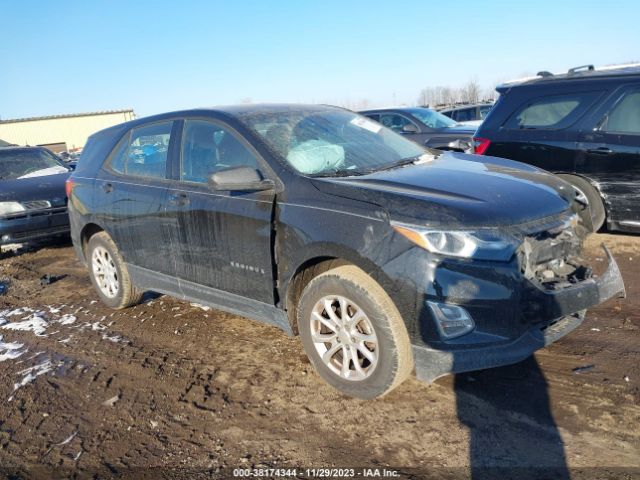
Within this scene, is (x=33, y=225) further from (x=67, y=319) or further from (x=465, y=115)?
(x=465, y=115)

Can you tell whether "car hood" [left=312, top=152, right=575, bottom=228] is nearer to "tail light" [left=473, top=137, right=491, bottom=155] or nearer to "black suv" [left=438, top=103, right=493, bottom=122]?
"tail light" [left=473, top=137, right=491, bottom=155]

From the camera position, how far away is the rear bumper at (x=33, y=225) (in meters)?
7.02

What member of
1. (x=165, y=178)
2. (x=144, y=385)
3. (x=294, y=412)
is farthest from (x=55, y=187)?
(x=294, y=412)

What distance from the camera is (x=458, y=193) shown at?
2877 millimetres

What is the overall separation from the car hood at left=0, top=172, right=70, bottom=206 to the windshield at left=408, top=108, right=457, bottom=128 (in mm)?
6503

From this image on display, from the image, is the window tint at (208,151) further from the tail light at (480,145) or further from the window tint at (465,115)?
the window tint at (465,115)

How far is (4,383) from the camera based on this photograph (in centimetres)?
362

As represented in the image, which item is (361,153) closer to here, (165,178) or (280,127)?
(280,127)

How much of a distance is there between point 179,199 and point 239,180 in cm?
85

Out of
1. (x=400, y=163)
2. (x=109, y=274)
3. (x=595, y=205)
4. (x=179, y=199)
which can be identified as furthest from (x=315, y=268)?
(x=595, y=205)

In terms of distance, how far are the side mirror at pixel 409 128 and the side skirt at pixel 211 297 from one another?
6660 mm

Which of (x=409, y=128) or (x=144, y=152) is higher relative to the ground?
(x=144, y=152)

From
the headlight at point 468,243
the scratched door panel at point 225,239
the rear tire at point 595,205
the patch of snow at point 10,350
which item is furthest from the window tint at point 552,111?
the patch of snow at point 10,350

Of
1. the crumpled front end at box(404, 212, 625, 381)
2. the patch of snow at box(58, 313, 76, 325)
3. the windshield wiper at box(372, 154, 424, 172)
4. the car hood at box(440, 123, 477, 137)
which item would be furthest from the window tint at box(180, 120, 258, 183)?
the car hood at box(440, 123, 477, 137)
